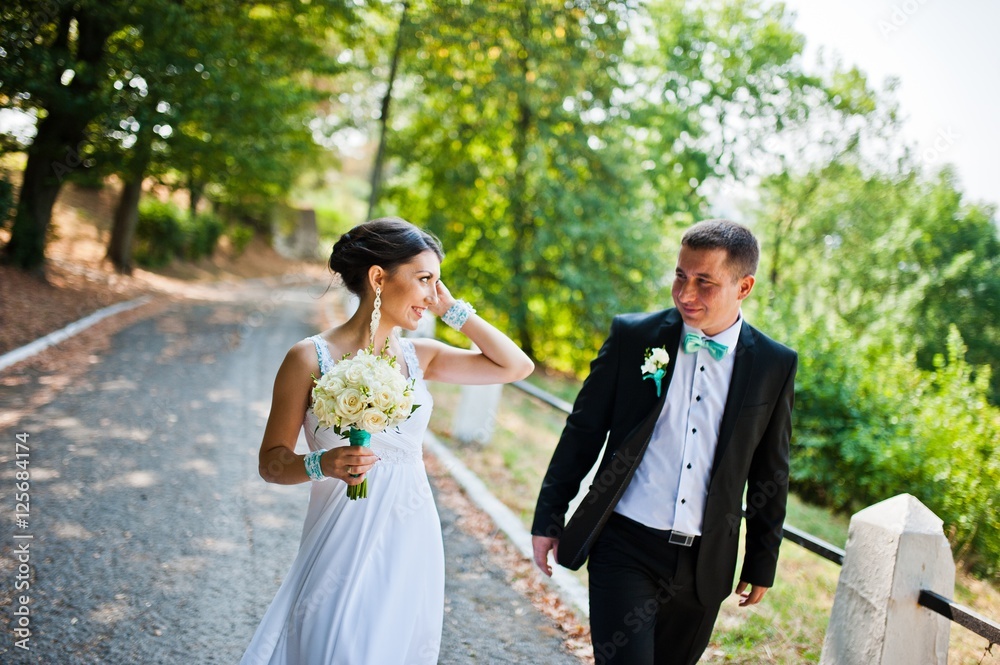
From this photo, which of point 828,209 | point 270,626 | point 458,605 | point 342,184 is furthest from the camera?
point 342,184

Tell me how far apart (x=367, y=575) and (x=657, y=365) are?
4.75ft

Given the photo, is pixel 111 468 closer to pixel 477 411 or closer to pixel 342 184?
→ pixel 477 411

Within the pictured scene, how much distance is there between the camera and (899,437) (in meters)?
9.80

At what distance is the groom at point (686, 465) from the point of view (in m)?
2.95

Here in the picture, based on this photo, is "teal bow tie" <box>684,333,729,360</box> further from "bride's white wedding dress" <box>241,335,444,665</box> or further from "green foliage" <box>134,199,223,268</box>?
"green foliage" <box>134,199,223,268</box>

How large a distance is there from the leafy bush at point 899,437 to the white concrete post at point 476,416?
523cm

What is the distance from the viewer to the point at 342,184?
67.1 m

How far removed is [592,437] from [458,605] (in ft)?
8.33

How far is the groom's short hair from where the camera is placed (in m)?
3.01

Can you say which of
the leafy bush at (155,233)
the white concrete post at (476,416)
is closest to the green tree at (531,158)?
the white concrete post at (476,416)

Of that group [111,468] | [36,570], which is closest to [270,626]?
[36,570]

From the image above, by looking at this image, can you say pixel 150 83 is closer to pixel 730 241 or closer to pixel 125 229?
pixel 125 229

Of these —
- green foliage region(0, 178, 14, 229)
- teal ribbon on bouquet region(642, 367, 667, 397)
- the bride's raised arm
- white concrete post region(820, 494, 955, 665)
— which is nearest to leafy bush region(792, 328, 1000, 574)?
white concrete post region(820, 494, 955, 665)

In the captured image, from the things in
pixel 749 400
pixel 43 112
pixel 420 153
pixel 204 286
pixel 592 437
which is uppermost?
pixel 420 153
